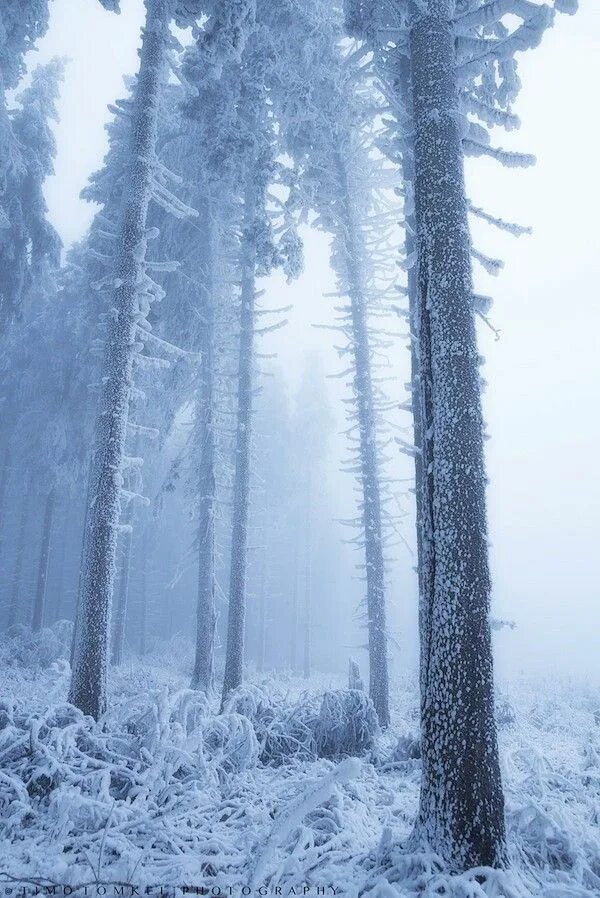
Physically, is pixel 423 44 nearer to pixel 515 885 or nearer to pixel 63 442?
pixel 515 885

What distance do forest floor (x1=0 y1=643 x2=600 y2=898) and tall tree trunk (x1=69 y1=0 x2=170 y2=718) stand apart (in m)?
0.51

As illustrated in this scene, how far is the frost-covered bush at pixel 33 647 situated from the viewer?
50.4 ft

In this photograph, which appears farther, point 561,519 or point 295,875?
point 561,519

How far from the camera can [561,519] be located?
346 ft

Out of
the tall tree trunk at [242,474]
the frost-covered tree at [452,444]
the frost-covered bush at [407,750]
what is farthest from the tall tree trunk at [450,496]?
the tall tree trunk at [242,474]

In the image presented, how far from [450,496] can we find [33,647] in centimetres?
1840

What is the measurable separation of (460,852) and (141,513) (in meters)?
31.8

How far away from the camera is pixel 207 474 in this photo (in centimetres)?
1375

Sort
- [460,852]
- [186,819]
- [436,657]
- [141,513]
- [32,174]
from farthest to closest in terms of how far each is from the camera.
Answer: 1. [141,513]
2. [32,174]
3. [186,819]
4. [436,657]
5. [460,852]

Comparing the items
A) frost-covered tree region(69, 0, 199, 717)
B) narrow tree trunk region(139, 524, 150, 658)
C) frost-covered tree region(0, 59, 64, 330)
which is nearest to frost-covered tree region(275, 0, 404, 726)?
frost-covered tree region(69, 0, 199, 717)

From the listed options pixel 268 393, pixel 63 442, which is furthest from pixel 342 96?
pixel 268 393

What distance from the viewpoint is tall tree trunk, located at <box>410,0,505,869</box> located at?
3043 millimetres

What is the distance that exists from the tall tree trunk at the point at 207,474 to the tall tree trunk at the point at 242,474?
4.45ft

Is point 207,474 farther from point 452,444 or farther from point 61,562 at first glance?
point 61,562
